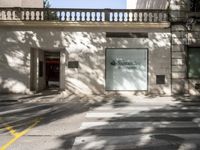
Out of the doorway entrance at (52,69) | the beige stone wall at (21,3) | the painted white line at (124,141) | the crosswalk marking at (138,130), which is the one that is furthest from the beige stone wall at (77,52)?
the painted white line at (124,141)

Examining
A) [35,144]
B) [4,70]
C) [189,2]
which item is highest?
[189,2]

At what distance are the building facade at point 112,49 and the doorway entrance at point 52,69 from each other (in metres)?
3.88

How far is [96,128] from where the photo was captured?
30.8 feet

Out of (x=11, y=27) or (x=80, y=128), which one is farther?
(x=11, y=27)

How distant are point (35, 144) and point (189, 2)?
50.4 ft

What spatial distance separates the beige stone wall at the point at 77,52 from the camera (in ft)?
64.8

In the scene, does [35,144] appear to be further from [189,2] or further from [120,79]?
[189,2]

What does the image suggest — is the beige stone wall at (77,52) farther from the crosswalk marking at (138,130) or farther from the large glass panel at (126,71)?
the crosswalk marking at (138,130)

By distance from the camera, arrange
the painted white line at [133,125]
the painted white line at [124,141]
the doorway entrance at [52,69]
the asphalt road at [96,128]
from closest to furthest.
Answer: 1. the painted white line at [124,141]
2. the asphalt road at [96,128]
3. the painted white line at [133,125]
4. the doorway entrance at [52,69]

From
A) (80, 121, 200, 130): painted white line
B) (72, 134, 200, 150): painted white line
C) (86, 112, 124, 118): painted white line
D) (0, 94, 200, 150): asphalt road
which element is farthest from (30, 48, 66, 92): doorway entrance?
(72, 134, 200, 150): painted white line

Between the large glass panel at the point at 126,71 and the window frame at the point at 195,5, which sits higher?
the window frame at the point at 195,5

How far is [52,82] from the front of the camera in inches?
1015

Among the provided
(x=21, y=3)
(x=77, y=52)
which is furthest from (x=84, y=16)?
(x=21, y=3)

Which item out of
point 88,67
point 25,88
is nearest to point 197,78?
point 88,67
